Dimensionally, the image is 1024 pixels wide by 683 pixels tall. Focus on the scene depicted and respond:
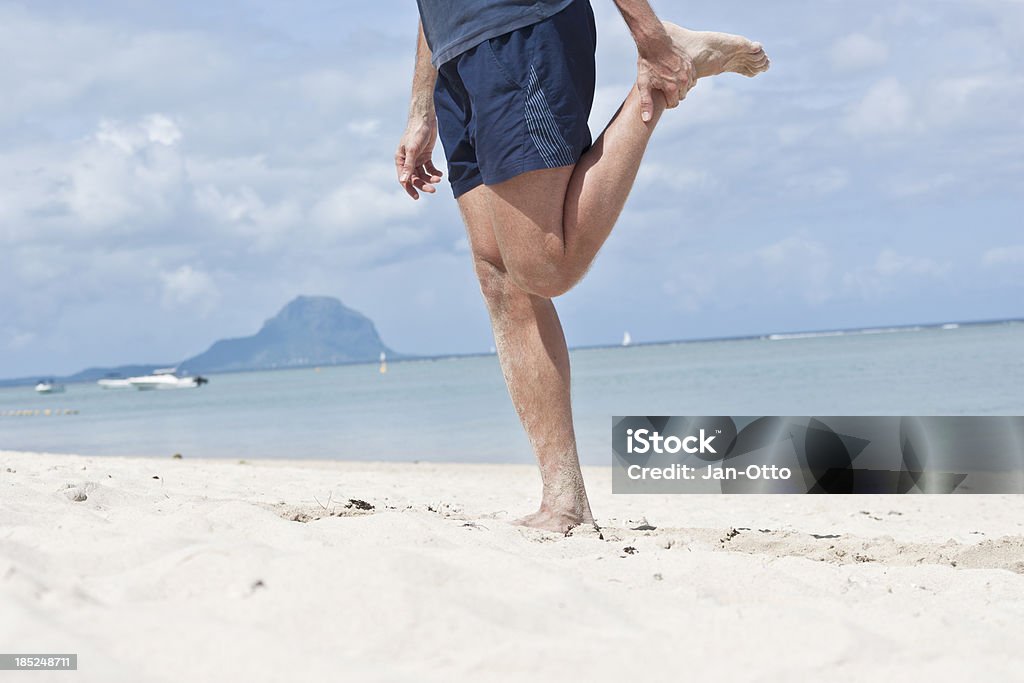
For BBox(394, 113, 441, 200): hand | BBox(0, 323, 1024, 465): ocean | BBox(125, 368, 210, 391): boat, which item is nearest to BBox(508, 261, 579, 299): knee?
BBox(394, 113, 441, 200): hand

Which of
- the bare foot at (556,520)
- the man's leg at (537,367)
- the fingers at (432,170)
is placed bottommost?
the bare foot at (556,520)

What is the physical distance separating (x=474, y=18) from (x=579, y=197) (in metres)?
0.54

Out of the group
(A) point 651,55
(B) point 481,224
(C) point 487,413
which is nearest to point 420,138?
(B) point 481,224

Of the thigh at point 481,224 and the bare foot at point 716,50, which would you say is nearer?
the bare foot at point 716,50

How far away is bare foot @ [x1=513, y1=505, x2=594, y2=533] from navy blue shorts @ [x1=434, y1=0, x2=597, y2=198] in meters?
0.95

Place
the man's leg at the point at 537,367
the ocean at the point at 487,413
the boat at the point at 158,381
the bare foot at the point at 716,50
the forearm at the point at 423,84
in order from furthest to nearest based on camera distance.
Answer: the boat at the point at 158,381 → the ocean at the point at 487,413 → the forearm at the point at 423,84 → the man's leg at the point at 537,367 → the bare foot at the point at 716,50

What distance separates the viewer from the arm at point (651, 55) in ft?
8.02

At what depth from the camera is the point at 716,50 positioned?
8.38 feet

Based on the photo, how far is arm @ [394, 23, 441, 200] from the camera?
9.83 feet

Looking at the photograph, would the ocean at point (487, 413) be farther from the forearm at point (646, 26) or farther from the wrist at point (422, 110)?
the forearm at point (646, 26)

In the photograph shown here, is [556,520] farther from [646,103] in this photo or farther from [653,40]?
[653,40]

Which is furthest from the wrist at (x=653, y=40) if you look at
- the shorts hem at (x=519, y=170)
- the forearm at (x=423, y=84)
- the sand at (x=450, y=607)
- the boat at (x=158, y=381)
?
the boat at (x=158, y=381)

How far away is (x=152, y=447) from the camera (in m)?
15.1

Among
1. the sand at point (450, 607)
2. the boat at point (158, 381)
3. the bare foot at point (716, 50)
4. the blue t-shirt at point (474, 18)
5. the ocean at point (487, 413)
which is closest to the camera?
the sand at point (450, 607)
